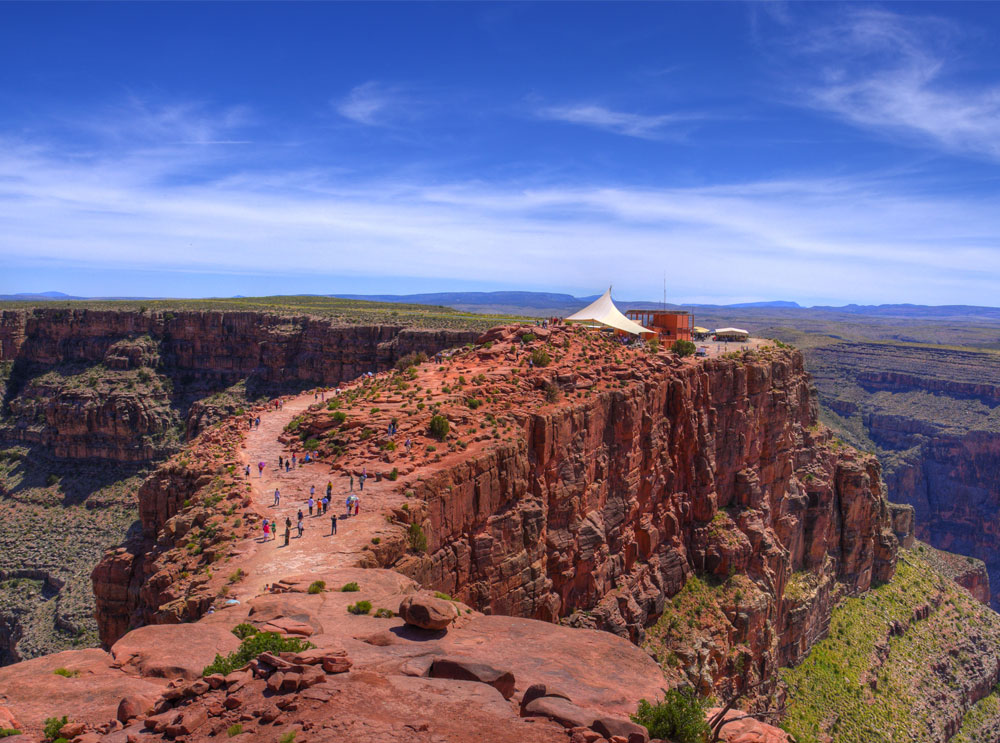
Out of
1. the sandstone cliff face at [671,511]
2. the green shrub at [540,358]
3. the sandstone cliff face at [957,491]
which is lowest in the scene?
the sandstone cliff face at [957,491]

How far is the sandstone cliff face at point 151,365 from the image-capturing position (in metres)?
78.0

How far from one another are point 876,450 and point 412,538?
142m

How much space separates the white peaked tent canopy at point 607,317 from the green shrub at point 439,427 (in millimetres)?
31708

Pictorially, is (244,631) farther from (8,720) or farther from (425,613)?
(8,720)

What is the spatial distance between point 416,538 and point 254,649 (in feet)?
34.1

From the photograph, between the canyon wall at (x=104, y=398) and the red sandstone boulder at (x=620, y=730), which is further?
the canyon wall at (x=104, y=398)

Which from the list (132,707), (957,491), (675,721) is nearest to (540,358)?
(675,721)

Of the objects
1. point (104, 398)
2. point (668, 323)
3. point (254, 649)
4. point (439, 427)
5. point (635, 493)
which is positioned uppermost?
point (668, 323)

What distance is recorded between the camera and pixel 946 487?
127250mm

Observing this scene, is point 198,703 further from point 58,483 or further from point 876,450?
point 876,450

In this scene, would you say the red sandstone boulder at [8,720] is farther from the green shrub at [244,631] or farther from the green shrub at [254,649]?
the green shrub at [244,631]

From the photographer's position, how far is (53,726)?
37.3 ft

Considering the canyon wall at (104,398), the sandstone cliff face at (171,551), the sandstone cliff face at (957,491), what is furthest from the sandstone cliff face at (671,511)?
the sandstone cliff face at (957,491)

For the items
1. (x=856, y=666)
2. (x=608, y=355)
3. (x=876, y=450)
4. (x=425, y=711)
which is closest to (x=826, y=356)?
(x=876, y=450)
